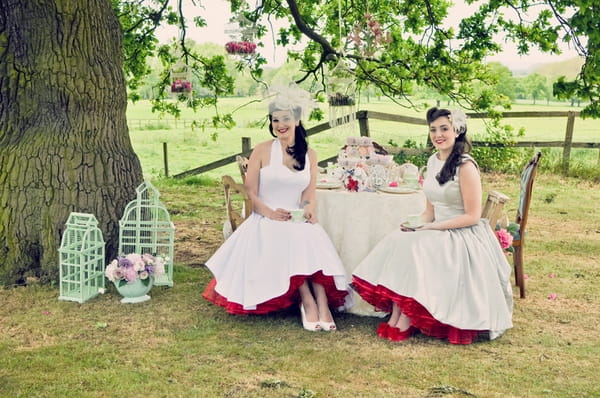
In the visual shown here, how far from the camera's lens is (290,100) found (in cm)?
501

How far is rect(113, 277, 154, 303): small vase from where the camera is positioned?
18.1ft

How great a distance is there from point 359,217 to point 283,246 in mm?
670

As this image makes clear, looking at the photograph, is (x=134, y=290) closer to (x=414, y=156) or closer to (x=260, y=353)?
(x=260, y=353)

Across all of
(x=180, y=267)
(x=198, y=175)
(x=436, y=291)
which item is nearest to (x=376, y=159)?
(x=436, y=291)

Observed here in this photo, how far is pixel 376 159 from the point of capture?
19.1 feet

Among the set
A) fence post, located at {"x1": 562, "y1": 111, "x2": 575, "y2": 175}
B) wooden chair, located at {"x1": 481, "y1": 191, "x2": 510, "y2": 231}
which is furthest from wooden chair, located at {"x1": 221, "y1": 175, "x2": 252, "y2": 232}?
fence post, located at {"x1": 562, "y1": 111, "x2": 575, "y2": 175}

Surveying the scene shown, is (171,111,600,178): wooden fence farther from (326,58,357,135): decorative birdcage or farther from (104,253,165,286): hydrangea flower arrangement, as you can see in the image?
(104,253,165,286): hydrangea flower arrangement

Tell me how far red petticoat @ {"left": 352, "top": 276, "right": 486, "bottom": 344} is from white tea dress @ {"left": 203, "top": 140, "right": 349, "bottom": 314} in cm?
26

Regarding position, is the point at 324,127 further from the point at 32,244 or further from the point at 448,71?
the point at 32,244

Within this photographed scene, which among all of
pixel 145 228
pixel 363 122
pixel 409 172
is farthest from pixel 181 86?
pixel 363 122

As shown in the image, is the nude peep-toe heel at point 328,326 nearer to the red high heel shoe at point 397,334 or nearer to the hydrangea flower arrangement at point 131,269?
the red high heel shoe at point 397,334

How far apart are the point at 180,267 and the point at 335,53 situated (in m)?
4.57

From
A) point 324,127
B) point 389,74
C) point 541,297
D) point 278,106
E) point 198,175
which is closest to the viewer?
Result: point 278,106

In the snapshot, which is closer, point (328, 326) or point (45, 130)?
point (328, 326)
